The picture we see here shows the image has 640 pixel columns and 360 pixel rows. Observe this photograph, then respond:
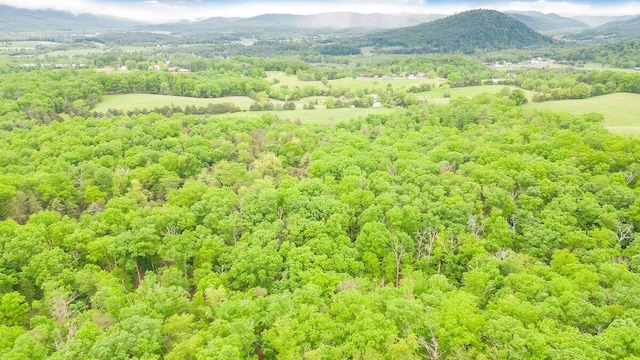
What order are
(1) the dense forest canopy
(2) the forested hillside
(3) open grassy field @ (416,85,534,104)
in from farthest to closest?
(3) open grassy field @ (416,85,534,104), (1) the dense forest canopy, (2) the forested hillside

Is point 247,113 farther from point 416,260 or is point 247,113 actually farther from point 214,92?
point 416,260

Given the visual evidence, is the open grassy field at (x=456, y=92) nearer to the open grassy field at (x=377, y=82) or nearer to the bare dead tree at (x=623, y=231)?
the open grassy field at (x=377, y=82)

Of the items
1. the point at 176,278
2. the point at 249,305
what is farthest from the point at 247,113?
the point at 249,305

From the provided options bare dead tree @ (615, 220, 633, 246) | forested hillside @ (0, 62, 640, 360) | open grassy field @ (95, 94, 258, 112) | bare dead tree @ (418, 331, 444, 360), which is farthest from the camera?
open grassy field @ (95, 94, 258, 112)

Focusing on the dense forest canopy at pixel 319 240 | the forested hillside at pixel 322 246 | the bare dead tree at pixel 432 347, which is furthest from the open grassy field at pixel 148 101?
the bare dead tree at pixel 432 347

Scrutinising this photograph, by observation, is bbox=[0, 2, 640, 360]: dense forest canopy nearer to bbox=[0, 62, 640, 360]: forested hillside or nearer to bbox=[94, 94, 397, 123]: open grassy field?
bbox=[0, 62, 640, 360]: forested hillside

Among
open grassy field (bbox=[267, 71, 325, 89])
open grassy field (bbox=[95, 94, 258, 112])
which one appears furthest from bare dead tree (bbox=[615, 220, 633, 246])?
open grassy field (bbox=[267, 71, 325, 89])
